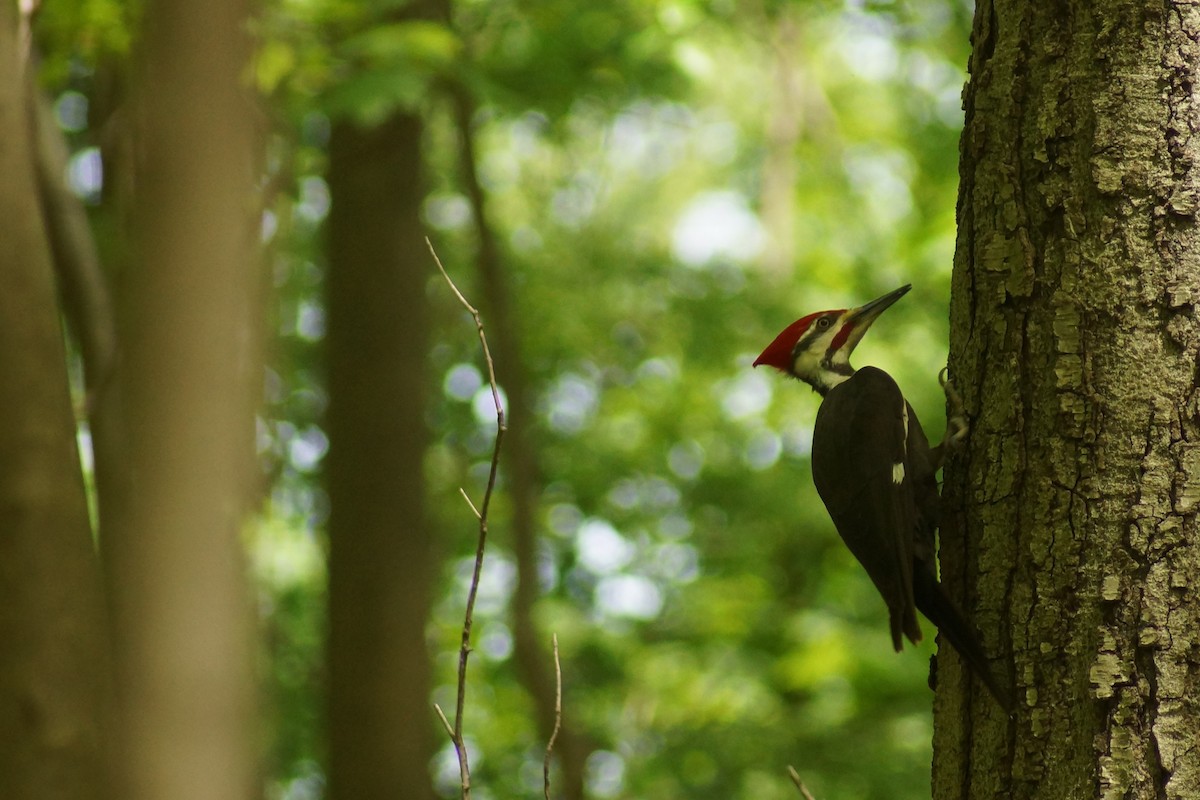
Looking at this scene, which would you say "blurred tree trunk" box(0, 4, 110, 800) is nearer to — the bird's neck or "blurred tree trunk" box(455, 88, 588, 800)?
the bird's neck

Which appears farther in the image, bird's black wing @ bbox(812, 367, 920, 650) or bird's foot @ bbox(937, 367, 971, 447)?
bird's black wing @ bbox(812, 367, 920, 650)

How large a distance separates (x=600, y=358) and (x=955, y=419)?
7.12 metres

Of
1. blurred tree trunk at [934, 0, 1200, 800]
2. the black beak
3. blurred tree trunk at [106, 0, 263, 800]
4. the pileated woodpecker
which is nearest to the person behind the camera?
blurred tree trunk at [934, 0, 1200, 800]

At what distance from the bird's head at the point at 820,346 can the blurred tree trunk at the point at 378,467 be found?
135 inches

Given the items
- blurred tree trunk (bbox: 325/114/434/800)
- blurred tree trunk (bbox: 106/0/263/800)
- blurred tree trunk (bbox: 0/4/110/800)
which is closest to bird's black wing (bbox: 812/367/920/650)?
blurred tree trunk (bbox: 106/0/263/800)

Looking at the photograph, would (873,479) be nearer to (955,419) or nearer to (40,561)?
(955,419)

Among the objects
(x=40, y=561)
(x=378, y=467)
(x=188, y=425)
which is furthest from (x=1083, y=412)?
(x=378, y=467)

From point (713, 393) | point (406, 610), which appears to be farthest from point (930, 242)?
point (406, 610)

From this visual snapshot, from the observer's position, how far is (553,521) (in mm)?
10391

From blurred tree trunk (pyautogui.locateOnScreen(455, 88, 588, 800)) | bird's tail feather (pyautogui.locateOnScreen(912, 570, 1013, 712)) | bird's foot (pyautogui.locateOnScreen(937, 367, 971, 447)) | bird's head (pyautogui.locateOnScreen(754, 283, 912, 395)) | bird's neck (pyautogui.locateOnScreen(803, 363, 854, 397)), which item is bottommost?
blurred tree trunk (pyautogui.locateOnScreen(455, 88, 588, 800))

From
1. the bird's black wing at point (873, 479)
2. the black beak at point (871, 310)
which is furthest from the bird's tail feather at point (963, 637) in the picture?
the black beak at point (871, 310)

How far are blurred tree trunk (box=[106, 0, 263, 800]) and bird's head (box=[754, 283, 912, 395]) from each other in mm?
1695

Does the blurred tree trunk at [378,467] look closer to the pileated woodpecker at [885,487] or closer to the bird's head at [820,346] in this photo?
the bird's head at [820,346]

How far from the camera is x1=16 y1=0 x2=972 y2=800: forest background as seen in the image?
566 cm
